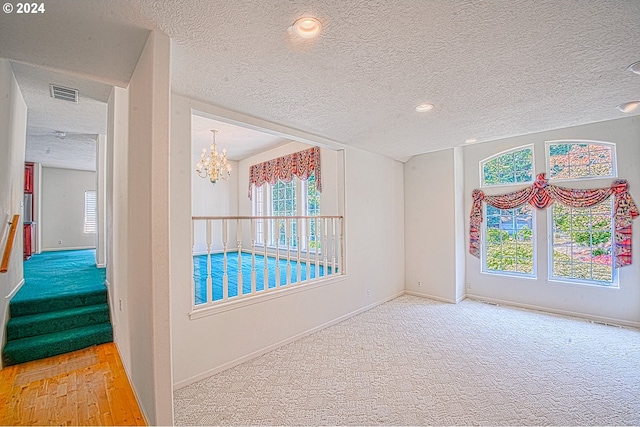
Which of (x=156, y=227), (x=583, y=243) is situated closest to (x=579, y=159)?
(x=583, y=243)

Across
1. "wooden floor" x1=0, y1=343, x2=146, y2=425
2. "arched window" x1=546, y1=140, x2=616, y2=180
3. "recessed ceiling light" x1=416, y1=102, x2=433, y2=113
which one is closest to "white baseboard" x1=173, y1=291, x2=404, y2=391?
"wooden floor" x1=0, y1=343, x2=146, y2=425

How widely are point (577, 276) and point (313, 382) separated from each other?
4.13 metres

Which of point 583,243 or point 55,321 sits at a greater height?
point 583,243

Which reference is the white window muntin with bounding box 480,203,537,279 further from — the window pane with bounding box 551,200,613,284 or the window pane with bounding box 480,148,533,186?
the window pane with bounding box 480,148,533,186

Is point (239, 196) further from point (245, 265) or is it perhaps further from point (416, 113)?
point (416, 113)

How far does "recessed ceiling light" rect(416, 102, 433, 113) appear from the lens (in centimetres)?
273

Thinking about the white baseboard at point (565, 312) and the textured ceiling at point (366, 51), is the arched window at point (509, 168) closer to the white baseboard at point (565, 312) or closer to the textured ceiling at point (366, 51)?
the textured ceiling at point (366, 51)

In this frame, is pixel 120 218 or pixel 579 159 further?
pixel 579 159

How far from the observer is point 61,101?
3.11 meters

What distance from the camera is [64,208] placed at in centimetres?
771

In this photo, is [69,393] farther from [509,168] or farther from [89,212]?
[89,212]

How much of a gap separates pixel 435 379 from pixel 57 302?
4.12 metres

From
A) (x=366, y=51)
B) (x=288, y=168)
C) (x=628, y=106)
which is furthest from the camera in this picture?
(x=288, y=168)

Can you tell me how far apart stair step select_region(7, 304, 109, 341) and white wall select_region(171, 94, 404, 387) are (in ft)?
5.33
